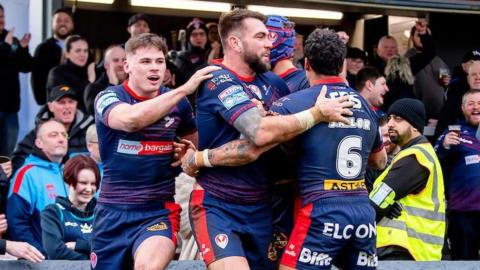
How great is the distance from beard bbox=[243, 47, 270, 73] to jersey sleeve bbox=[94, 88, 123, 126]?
93 cm

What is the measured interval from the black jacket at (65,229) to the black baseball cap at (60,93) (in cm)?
211

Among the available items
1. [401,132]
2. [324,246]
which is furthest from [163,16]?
[324,246]

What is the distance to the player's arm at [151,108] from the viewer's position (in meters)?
6.55

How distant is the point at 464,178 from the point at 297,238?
4.13 metres

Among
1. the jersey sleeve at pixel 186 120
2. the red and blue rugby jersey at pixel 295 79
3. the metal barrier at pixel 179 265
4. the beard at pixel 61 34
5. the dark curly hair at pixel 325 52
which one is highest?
the dark curly hair at pixel 325 52

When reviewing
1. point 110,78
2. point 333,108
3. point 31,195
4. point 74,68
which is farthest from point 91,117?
point 333,108

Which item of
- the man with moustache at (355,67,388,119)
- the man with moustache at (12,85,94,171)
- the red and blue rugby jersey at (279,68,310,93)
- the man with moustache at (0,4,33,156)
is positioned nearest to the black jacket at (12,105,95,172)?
the man with moustache at (12,85,94,171)

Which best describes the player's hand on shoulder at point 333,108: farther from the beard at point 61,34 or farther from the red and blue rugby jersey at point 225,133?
the beard at point 61,34

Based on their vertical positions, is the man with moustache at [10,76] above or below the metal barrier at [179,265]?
above

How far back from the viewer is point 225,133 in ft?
21.9

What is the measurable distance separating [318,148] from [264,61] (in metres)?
0.72

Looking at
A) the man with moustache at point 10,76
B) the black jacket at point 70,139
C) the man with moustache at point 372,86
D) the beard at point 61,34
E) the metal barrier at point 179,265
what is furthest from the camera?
the beard at point 61,34

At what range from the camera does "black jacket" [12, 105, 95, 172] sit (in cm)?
981

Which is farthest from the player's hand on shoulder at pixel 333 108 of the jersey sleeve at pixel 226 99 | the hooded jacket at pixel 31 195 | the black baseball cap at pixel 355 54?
the black baseball cap at pixel 355 54
